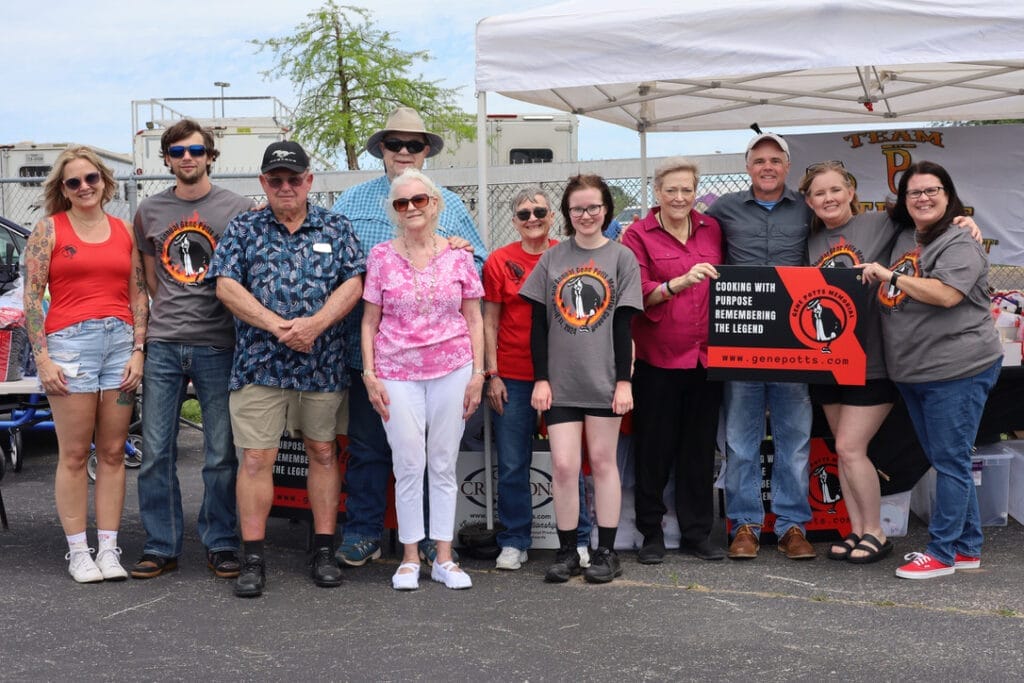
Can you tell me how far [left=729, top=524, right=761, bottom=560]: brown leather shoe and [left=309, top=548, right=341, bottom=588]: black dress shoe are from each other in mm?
1907

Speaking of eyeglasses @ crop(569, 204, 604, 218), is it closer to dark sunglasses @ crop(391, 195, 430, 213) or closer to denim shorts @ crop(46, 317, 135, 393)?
dark sunglasses @ crop(391, 195, 430, 213)

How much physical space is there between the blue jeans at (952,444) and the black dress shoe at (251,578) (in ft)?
9.98

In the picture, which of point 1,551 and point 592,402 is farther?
point 1,551

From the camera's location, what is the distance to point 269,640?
4.12 meters

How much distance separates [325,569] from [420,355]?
1.09 meters

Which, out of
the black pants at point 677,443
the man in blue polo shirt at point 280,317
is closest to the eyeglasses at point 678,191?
the black pants at point 677,443

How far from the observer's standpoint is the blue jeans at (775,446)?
519cm

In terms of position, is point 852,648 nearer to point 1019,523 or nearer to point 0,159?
point 1019,523

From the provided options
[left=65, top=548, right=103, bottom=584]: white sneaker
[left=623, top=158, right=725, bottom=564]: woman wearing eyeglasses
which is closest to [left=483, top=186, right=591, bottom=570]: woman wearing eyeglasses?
[left=623, top=158, right=725, bottom=564]: woman wearing eyeglasses

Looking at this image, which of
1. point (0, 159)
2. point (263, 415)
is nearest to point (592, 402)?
point (263, 415)

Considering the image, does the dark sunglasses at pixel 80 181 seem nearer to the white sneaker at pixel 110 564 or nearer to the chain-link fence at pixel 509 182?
the white sneaker at pixel 110 564

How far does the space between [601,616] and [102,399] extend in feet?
8.07

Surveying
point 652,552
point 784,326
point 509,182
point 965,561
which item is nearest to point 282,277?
point 652,552

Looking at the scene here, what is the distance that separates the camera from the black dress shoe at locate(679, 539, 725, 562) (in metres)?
5.21
